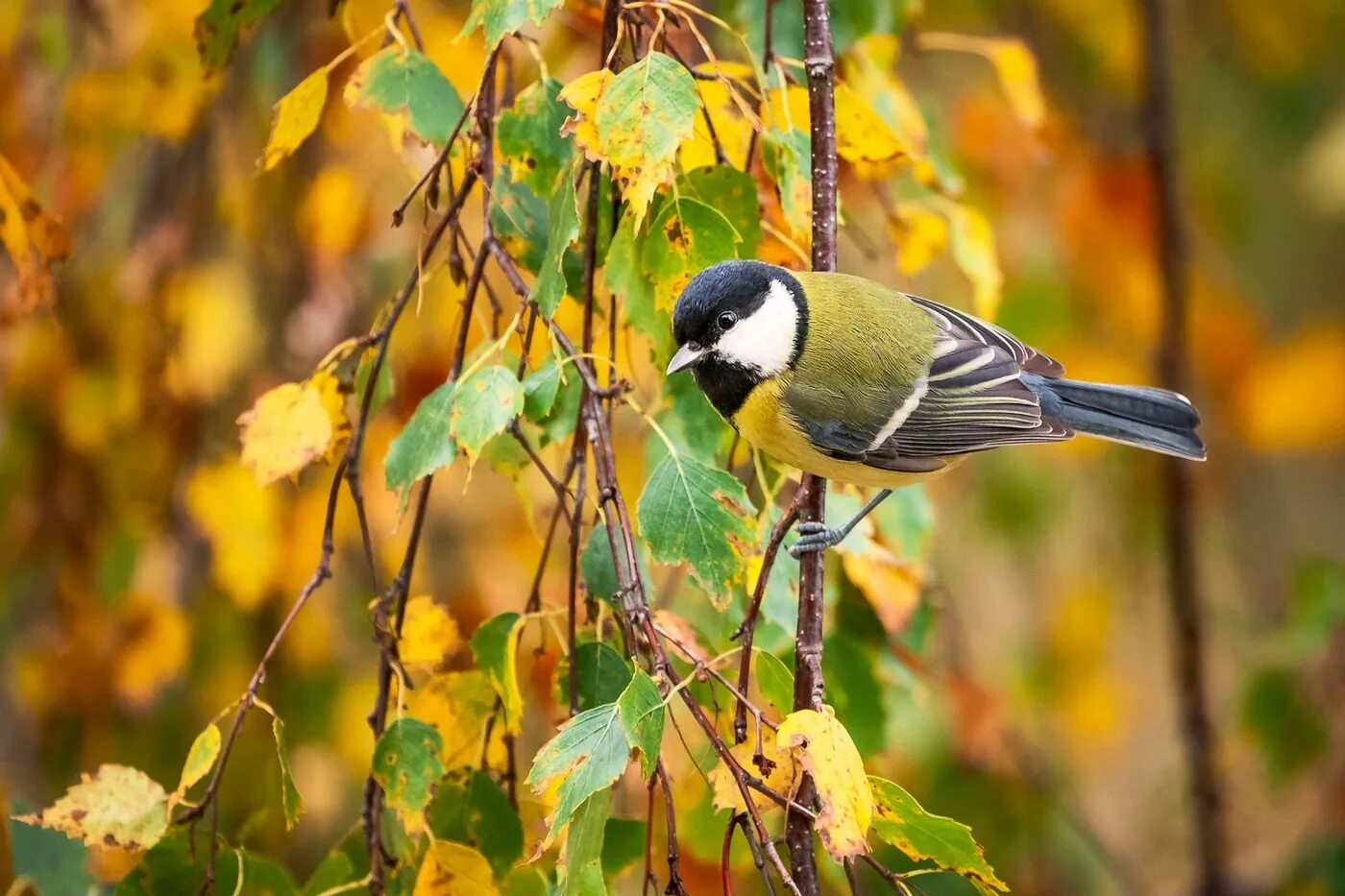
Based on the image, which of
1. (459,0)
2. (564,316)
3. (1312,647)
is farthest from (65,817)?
(1312,647)

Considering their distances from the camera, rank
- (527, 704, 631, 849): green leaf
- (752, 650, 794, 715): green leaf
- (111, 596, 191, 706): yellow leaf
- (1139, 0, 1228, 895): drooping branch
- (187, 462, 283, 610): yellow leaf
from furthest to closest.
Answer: (1139, 0, 1228, 895): drooping branch → (111, 596, 191, 706): yellow leaf → (187, 462, 283, 610): yellow leaf → (752, 650, 794, 715): green leaf → (527, 704, 631, 849): green leaf

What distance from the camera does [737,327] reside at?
62.2 inches

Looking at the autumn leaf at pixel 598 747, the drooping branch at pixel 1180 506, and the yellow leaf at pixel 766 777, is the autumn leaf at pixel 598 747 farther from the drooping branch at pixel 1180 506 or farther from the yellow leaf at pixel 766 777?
the drooping branch at pixel 1180 506

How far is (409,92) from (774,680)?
0.69 metres

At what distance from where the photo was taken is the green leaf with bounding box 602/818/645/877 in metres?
1.34

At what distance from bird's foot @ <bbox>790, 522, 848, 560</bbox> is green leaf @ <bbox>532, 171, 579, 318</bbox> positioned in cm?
39

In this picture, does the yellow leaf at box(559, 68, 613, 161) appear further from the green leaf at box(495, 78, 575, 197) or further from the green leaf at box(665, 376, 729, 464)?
the green leaf at box(665, 376, 729, 464)

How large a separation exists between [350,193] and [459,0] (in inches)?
17.8

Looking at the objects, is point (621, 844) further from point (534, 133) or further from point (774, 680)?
point (534, 133)

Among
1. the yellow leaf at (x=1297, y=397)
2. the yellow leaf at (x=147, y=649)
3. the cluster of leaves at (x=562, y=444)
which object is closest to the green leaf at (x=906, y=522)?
the cluster of leaves at (x=562, y=444)

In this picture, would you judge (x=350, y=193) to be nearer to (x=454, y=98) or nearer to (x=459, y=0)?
(x=459, y=0)

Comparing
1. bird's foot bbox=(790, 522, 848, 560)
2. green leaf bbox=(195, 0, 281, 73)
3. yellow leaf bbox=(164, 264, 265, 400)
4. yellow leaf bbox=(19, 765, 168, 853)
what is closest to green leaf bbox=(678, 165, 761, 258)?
bird's foot bbox=(790, 522, 848, 560)

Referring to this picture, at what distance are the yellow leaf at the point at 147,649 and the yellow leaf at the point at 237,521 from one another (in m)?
0.19

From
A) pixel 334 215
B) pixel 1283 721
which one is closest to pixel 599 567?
pixel 334 215
